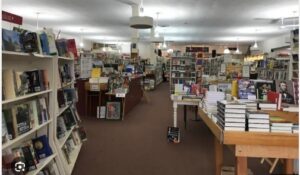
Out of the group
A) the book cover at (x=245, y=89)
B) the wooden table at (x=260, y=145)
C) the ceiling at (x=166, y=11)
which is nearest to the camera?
the wooden table at (x=260, y=145)

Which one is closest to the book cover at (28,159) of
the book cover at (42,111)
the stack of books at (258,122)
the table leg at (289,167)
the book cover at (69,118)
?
the book cover at (42,111)

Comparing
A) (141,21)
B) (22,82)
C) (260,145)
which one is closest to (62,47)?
(22,82)

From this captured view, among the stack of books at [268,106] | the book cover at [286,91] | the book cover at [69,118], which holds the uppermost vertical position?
the book cover at [286,91]

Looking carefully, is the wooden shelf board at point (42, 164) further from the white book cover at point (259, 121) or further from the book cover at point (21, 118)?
the white book cover at point (259, 121)

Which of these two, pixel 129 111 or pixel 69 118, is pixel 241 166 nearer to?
pixel 69 118

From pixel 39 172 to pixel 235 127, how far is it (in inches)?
75.2

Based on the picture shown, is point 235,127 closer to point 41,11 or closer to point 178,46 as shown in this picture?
point 41,11

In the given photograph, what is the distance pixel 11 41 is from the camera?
7.91 ft

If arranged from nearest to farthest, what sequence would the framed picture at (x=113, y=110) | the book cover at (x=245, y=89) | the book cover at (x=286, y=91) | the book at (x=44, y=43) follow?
the book at (x=44, y=43), the book cover at (x=286, y=91), the book cover at (x=245, y=89), the framed picture at (x=113, y=110)

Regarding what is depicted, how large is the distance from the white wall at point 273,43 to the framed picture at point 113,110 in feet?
32.9

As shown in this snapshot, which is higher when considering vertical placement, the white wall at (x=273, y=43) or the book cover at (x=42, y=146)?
the white wall at (x=273, y=43)

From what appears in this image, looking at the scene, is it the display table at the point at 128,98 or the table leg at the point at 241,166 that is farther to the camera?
the display table at the point at 128,98

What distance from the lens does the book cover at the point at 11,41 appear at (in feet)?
7.56

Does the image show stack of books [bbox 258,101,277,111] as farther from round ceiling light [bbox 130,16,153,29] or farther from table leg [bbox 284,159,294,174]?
round ceiling light [bbox 130,16,153,29]
